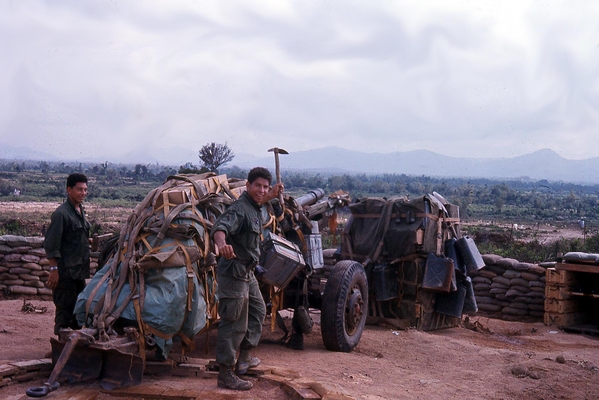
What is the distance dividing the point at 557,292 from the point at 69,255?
27.9 feet

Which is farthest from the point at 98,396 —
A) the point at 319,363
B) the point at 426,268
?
the point at 426,268

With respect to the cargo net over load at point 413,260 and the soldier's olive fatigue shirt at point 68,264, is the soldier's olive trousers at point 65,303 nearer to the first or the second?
the soldier's olive fatigue shirt at point 68,264

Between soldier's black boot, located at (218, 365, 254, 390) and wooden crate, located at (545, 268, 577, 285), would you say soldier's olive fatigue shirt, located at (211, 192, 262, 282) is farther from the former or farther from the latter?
wooden crate, located at (545, 268, 577, 285)

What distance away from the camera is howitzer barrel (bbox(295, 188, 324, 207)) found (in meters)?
8.61

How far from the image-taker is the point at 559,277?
1150 cm

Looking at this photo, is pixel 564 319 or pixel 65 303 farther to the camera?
pixel 564 319

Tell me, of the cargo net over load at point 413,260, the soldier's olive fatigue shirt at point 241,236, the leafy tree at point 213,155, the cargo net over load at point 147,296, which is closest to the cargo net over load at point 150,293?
the cargo net over load at point 147,296

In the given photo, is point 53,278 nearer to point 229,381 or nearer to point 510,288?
point 229,381

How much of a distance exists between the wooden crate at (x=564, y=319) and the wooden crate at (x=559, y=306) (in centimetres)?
6

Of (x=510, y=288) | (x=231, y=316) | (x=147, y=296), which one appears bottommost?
(x=510, y=288)

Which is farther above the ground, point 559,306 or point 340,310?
point 340,310

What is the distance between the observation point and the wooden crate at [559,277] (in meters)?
11.5

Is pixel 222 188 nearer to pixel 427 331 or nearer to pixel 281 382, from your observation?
pixel 281 382

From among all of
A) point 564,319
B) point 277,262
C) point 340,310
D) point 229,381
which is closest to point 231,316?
point 229,381
